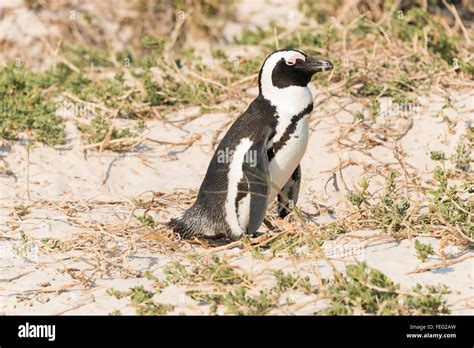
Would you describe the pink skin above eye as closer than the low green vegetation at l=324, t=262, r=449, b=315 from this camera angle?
No

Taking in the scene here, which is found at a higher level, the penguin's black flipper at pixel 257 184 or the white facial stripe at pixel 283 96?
the white facial stripe at pixel 283 96

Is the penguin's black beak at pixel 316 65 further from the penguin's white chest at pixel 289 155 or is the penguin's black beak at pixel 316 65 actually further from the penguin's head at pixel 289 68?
the penguin's white chest at pixel 289 155

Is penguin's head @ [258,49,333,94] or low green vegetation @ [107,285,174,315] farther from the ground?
penguin's head @ [258,49,333,94]

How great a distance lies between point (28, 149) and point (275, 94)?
1674 mm

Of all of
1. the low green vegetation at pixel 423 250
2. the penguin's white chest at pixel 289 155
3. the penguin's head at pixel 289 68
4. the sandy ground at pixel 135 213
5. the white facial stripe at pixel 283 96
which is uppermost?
the penguin's head at pixel 289 68

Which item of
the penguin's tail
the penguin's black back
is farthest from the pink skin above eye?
the penguin's tail

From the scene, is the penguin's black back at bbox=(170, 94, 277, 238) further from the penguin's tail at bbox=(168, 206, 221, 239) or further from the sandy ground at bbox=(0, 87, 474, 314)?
the sandy ground at bbox=(0, 87, 474, 314)

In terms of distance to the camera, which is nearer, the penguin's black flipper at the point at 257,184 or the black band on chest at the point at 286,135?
the penguin's black flipper at the point at 257,184

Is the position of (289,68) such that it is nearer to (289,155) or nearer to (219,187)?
(289,155)

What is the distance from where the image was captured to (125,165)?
584cm

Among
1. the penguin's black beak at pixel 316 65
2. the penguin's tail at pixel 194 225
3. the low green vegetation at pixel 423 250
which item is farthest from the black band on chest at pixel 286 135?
the low green vegetation at pixel 423 250

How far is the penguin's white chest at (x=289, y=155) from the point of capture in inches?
181

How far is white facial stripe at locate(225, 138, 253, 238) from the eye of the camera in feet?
15.0

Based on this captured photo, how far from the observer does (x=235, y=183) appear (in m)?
4.62
